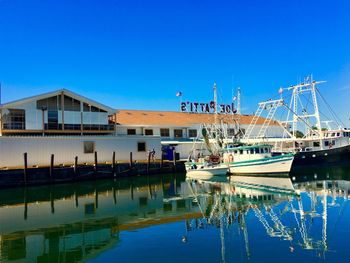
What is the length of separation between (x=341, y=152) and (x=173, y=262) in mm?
39456

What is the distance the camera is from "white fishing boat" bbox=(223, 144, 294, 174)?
33.8 metres

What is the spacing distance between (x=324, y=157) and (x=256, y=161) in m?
13.9

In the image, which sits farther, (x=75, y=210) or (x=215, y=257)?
(x=75, y=210)

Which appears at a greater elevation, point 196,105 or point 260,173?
point 196,105

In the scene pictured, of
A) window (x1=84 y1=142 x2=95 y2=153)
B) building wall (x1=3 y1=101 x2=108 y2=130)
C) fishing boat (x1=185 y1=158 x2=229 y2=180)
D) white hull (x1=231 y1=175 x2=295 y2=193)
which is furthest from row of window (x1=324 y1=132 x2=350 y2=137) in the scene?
window (x1=84 y1=142 x2=95 y2=153)

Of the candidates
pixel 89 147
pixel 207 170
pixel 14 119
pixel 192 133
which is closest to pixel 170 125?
pixel 192 133

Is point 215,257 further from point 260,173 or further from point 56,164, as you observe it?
point 56,164

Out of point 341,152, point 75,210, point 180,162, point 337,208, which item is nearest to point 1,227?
point 75,210

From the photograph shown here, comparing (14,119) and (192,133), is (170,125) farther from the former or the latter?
(14,119)

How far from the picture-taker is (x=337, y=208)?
1862 cm

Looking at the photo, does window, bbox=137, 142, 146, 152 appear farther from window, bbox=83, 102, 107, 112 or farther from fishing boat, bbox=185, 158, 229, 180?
fishing boat, bbox=185, 158, 229, 180

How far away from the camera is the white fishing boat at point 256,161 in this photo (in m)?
33.8

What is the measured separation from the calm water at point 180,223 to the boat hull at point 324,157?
1379 cm

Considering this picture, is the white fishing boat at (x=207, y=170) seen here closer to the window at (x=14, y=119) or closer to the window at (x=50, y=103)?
the window at (x=50, y=103)
